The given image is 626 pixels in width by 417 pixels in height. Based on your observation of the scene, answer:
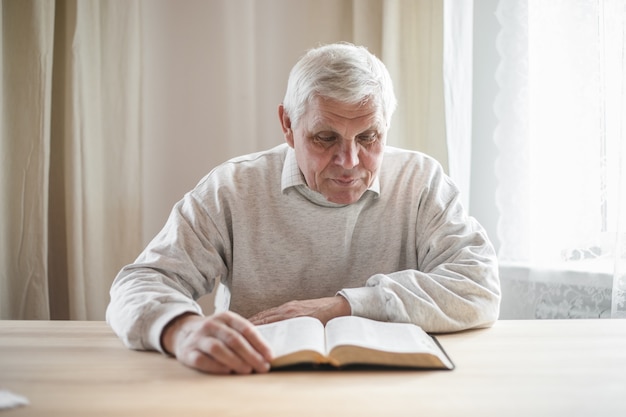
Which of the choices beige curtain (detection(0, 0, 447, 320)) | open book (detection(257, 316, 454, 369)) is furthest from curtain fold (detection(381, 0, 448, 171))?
open book (detection(257, 316, 454, 369))

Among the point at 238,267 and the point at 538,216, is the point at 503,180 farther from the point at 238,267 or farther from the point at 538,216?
the point at 238,267

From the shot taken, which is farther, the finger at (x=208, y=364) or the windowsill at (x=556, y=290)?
the windowsill at (x=556, y=290)

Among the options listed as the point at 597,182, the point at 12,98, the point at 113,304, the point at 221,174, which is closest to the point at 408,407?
the point at 113,304

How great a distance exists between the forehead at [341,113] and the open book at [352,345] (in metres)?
0.52

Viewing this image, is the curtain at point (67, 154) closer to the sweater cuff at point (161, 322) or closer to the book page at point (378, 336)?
the sweater cuff at point (161, 322)

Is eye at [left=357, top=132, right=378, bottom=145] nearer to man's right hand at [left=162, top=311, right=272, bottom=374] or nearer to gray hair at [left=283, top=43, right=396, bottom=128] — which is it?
gray hair at [left=283, top=43, right=396, bottom=128]

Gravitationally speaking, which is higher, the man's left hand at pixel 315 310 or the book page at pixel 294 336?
the book page at pixel 294 336

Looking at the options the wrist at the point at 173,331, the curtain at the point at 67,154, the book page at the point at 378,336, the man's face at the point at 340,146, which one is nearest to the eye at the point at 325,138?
the man's face at the point at 340,146

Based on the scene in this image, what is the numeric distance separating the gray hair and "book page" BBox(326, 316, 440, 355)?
0.55 meters

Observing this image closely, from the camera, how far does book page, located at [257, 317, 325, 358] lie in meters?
1.16

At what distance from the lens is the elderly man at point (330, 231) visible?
150 cm

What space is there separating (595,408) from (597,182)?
4.34 feet

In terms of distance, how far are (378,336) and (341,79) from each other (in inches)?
26.2

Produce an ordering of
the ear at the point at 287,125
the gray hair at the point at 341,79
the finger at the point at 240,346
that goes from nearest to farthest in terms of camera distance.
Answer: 1. the finger at the point at 240,346
2. the gray hair at the point at 341,79
3. the ear at the point at 287,125
